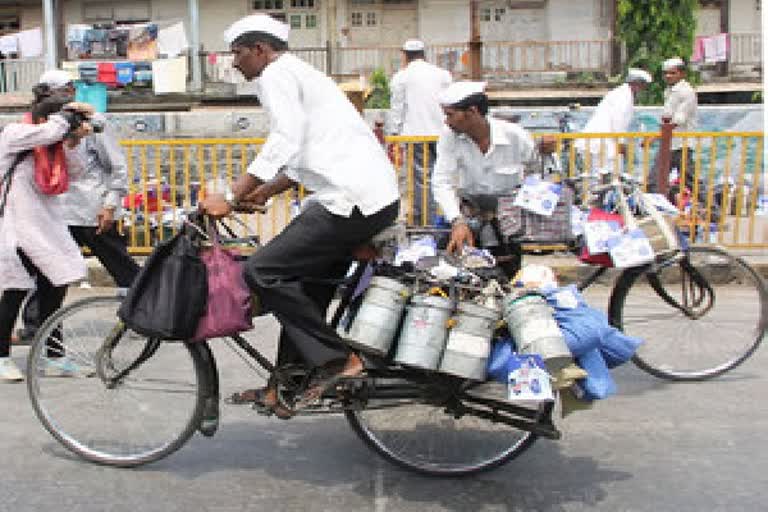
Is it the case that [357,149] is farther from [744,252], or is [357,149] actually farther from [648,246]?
[744,252]

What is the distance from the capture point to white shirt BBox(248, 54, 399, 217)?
12.0 feet

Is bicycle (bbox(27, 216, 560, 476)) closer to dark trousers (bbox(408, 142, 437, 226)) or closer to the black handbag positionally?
the black handbag

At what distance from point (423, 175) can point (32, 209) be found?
3849mm

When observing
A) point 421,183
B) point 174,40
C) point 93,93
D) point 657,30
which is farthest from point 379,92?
point 421,183

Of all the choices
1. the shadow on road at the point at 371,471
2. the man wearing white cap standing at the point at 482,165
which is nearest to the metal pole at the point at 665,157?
the man wearing white cap standing at the point at 482,165

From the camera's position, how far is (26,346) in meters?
6.18

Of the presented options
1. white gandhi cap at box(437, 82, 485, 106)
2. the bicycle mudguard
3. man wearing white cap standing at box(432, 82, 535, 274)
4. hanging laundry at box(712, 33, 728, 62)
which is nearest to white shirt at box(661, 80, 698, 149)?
man wearing white cap standing at box(432, 82, 535, 274)

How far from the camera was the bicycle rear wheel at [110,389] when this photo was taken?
4039 mm

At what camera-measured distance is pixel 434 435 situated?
13.9ft

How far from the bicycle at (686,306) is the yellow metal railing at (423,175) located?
2763 millimetres

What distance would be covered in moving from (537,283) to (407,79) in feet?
18.4

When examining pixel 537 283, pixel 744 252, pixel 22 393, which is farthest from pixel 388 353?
pixel 744 252

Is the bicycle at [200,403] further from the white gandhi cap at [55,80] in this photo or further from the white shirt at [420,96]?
the white shirt at [420,96]

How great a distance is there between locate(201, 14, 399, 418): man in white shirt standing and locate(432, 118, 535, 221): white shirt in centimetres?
109
